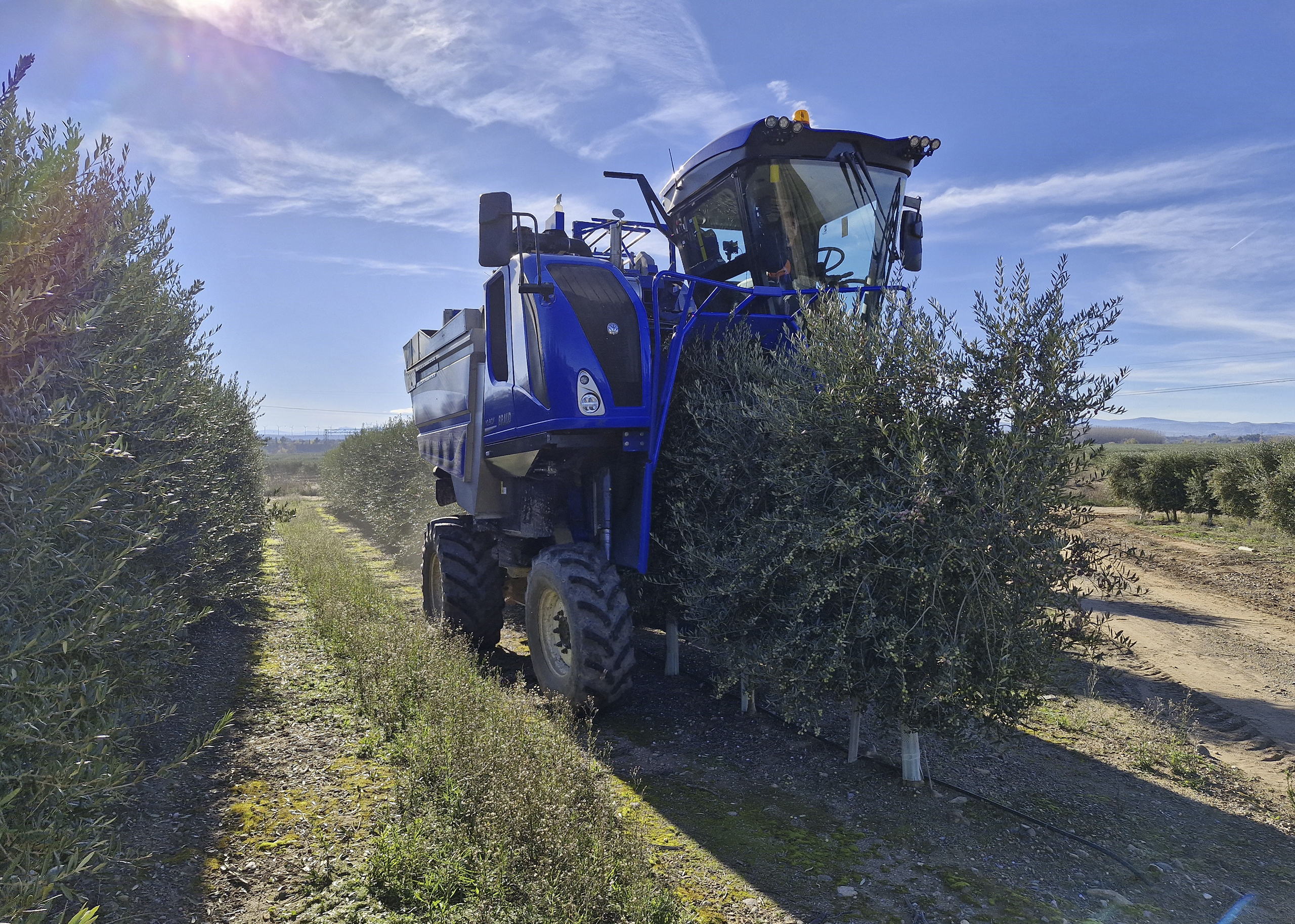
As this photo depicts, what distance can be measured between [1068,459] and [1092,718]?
2870 mm

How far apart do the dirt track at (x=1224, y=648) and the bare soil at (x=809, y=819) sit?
19cm

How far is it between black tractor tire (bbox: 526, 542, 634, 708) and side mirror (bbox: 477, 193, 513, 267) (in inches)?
76.9

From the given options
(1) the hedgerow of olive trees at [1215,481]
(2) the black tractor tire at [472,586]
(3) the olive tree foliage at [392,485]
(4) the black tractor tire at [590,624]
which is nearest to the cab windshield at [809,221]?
(4) the black tractor tire at [590,624]

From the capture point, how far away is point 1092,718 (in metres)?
5.37

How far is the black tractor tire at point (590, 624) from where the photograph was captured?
4590 mm

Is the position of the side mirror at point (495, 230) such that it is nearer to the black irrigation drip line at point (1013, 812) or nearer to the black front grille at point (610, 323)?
the black front grille at point (610, 323)

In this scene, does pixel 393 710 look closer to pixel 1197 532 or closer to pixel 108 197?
pixel 108 197

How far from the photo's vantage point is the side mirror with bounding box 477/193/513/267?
4.78 meters

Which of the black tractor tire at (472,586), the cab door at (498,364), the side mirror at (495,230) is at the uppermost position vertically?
the side mirror at (495,230)

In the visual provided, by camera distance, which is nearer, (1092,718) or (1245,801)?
(1245,801)

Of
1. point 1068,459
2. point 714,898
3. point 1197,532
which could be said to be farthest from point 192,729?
point 1197,532

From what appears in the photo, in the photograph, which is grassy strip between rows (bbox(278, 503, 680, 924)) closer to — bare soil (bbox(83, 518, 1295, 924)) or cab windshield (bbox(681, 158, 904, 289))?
bare soil (bbox(83, 518, 1295, 924))

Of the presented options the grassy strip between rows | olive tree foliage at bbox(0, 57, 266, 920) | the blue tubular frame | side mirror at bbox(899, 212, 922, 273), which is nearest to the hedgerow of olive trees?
side mirror at bbox(899, 212, 922, 273)

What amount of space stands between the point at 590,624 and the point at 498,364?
2.23 m
